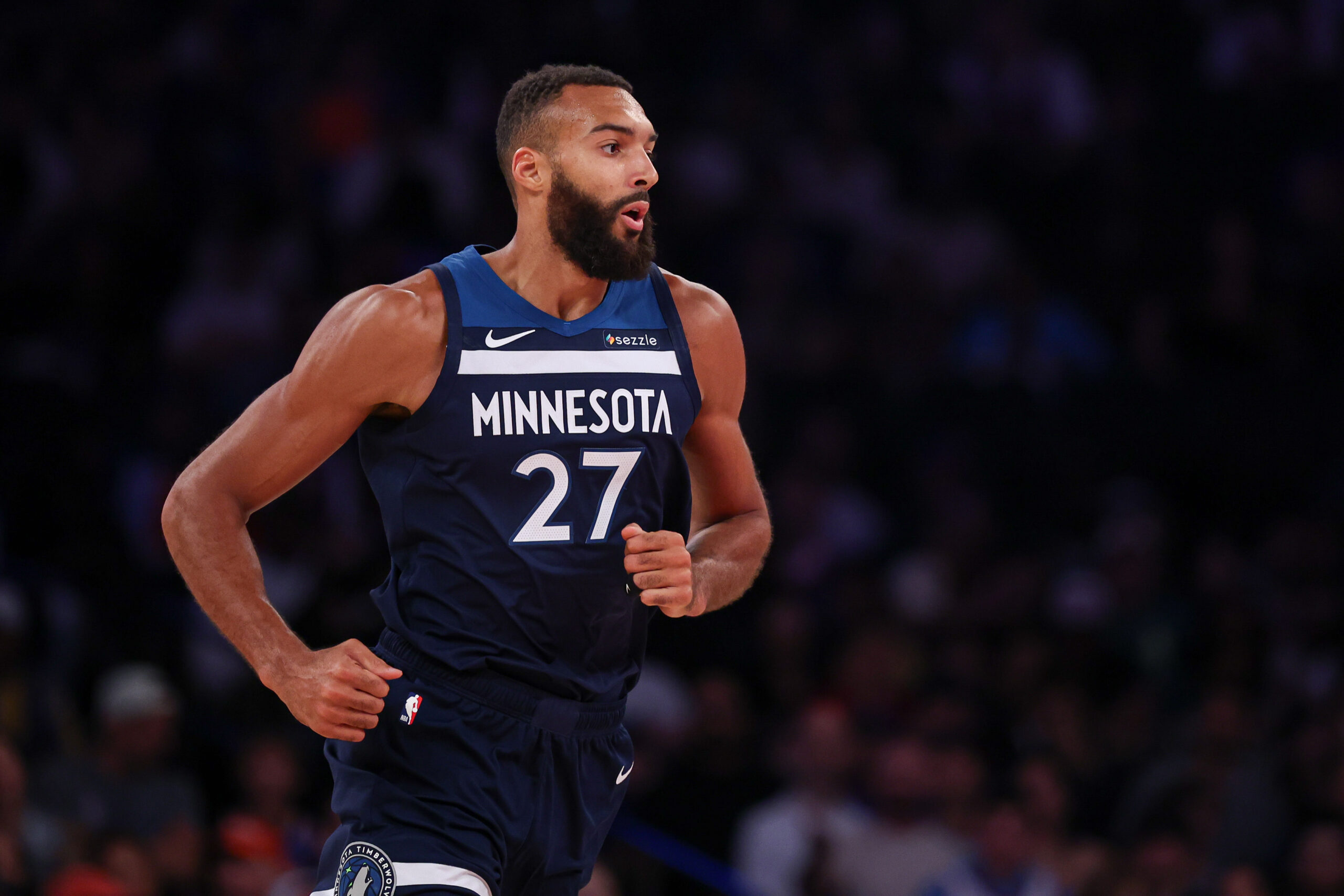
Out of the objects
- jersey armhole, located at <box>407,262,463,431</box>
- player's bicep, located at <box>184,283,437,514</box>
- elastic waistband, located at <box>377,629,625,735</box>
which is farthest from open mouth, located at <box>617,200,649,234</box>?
elastic waistband, located at <box>377,629,625,735</box>

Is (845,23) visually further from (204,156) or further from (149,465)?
(149,465)

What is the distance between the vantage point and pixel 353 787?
3.43m

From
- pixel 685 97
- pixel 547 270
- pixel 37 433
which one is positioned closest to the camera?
pixel 547 270

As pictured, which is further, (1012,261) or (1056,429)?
(1012,261)

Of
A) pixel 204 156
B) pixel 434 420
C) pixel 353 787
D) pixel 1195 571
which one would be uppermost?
pixel 204 156

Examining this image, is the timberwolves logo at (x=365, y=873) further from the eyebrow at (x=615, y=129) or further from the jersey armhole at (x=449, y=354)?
the eyebrow at (x=615, y=129)

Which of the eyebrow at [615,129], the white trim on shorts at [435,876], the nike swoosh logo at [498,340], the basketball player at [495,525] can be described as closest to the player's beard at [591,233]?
the basketball player at [495,525]

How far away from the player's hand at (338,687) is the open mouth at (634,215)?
3.56ft

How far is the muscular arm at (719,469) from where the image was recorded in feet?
12.2

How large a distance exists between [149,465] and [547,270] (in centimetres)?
565

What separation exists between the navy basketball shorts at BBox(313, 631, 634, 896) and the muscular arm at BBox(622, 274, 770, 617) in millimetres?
425

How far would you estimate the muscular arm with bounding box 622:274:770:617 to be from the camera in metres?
3.72

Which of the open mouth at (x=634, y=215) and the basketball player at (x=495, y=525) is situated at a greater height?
the open mouth at (x=634, y=215)

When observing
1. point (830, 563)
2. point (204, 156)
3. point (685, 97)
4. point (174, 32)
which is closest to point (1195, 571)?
point (830, 563)
